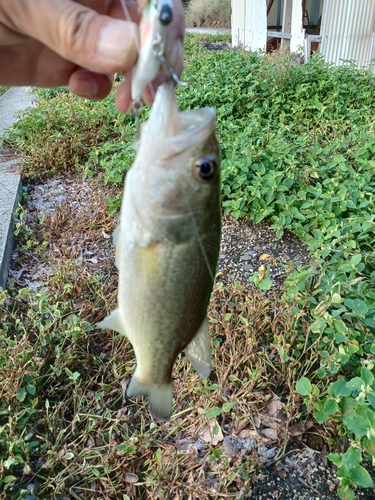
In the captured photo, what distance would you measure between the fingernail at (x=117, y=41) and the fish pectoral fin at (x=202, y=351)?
0.85 metres

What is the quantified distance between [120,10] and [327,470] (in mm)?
2351

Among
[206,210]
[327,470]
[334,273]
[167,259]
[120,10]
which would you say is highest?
[120,10]

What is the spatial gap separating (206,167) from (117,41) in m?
0.47

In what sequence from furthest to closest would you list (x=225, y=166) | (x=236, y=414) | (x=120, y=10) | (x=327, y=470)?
(x=225, y=166) → (x=236, y=414) → (x=327, y=470) → (x=120, y=10)

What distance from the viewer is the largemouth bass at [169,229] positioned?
1.19 metres

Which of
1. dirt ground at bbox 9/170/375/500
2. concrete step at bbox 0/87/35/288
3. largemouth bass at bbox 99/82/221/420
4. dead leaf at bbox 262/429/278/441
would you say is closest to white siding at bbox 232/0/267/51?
concrete step at bbox 0/87/35/288

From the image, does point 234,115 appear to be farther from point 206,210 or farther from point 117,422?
point 206,210

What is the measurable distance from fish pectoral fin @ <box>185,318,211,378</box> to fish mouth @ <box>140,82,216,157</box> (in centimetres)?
56

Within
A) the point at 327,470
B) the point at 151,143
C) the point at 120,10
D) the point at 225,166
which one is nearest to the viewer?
the point at 151,143

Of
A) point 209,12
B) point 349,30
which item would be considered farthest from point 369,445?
point 209,12

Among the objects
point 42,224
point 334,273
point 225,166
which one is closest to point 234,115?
point 225,166

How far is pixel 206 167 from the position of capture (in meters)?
1.20

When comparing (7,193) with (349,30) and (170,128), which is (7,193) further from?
(349,30)

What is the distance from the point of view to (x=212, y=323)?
2740 millimetres
